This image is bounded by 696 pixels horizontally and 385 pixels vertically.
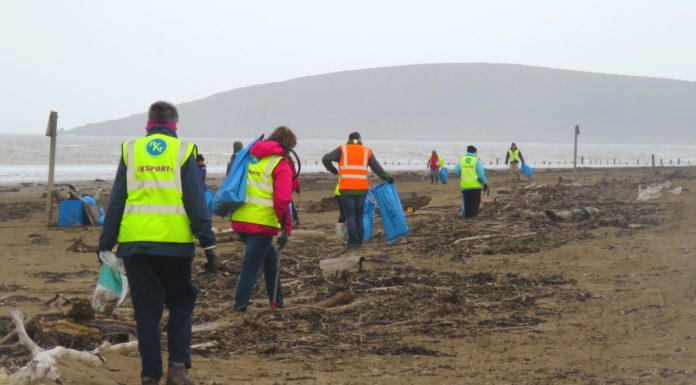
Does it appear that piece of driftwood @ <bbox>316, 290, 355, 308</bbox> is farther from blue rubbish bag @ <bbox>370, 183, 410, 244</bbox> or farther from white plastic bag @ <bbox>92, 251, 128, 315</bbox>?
blue rubbish bag @ <bbox>370, 183, 410, 244</bbox>

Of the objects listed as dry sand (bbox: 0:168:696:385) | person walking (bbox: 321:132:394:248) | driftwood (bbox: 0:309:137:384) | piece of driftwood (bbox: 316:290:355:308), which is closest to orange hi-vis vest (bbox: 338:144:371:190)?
person walking (bbox: 321:132:394:248)

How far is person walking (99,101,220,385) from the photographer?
5918mm

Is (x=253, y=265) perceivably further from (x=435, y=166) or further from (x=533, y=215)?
(x=435, y=166)

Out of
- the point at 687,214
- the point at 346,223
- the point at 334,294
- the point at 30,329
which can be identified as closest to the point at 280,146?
the point at 334,294

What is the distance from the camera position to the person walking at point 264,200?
8461 millimetres

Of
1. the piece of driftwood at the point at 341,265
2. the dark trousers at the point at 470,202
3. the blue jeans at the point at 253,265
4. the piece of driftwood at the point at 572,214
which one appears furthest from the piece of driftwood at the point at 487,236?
the blue jeans at the point at 253,265

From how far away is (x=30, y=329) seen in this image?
727 cm

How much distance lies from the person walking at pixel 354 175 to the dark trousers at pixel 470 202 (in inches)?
→ 169

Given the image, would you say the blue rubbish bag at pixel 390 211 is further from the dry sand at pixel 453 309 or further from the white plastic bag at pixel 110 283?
the white plastic bag at pixel 110 283

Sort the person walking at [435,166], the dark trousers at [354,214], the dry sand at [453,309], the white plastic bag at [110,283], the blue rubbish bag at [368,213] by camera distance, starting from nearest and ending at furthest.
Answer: the white plastic bag at [110,283] < the dry sand at [453,309] < the dark trousers at [354,214] < the blue rubbish bag at [368,213] < the person walking at [435,166]

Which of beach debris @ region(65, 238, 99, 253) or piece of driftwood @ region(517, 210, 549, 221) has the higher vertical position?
piece of driftwood @ region(517, 210, 549, 221)

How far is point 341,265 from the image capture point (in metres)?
11.3

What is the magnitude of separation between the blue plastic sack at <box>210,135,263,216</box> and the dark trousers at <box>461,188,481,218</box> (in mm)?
9766

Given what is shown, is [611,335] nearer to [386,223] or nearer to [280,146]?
[280,146]
